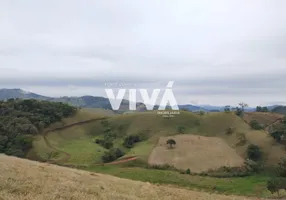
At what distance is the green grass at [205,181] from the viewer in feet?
151

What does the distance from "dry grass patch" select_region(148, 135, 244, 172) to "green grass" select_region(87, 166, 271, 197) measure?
6.56m

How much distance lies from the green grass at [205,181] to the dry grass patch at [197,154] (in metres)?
6.56

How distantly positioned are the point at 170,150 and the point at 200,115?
32531 mm

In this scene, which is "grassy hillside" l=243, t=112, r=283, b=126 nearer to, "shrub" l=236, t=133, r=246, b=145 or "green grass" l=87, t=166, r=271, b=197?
"shrub" l=236, t=133, r=246, b=145

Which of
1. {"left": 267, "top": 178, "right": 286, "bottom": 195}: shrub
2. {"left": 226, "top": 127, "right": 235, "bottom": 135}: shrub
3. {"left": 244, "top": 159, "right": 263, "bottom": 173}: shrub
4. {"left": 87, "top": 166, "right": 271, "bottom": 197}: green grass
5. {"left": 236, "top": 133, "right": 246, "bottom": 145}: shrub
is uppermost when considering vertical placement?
{"left": 226, "top": 127, "right": 235, "bottom": 135}: shrub

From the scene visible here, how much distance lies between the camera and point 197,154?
2635 inches

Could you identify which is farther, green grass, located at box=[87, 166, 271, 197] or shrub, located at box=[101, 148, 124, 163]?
shrub, located at box=[101, 148, 124, 163]

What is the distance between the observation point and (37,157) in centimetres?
7306

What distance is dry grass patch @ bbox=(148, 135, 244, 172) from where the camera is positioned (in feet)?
201

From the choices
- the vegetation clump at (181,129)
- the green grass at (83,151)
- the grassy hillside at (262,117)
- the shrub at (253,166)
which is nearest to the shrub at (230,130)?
the vegetation clump at (181,129)

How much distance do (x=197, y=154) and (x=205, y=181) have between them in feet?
54.8

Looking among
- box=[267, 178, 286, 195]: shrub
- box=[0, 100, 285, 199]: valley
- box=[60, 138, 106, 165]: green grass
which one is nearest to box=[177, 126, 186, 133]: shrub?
box=[0, 100, 285, 199]: valley

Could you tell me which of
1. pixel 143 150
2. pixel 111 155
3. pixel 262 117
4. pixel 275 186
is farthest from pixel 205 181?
pixel 262 117

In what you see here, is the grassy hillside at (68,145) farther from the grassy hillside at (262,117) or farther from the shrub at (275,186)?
the grassy hillside at (262,117)
